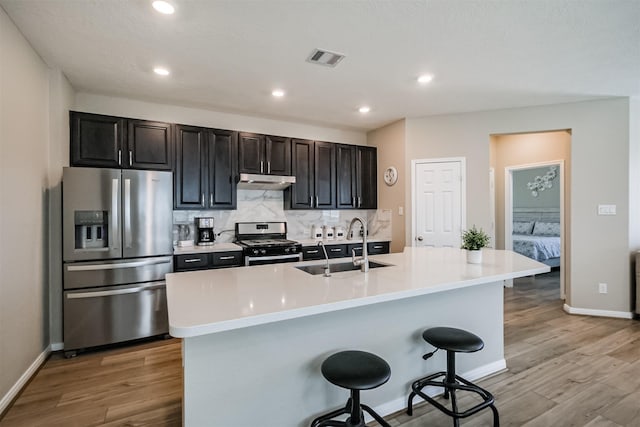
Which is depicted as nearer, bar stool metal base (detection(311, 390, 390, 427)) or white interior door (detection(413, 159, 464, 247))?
bar stool metal base (detection(311, 390, 390, 427))

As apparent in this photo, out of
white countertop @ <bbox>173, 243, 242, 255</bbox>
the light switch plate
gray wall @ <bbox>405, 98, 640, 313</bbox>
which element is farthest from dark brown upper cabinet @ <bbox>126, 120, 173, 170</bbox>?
the light switch plate

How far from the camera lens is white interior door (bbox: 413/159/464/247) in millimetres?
4355

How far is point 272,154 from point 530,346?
364 cm

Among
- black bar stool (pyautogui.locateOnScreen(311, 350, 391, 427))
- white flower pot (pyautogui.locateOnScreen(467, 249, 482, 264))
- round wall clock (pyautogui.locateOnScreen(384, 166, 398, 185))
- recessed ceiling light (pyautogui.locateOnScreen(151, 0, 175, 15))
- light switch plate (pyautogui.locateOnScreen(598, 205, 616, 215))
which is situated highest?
recessed ceiling light (pyautogui.locateOnScreen(151, 0, 175, 15))

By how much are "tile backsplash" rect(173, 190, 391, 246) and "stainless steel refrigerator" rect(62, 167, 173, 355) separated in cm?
81

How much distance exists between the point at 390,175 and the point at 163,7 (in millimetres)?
3582

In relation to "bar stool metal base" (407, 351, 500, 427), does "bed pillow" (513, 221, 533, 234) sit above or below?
above

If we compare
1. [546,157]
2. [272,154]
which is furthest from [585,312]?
[272,154]

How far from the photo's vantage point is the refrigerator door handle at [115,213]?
3.00 metres

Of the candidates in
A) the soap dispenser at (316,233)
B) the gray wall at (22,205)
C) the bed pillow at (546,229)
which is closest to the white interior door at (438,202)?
the soap dispenser at (316,233)

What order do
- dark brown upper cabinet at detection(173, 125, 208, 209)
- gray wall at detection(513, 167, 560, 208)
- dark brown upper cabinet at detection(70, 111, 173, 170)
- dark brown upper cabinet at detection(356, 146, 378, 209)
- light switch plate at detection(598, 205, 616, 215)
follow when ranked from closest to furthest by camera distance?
dark brown upper cabinet at detection(70, 111, 173, 170) → dark brown upper cabinet at detection(173, 125, 208, 209) → light switch plate at detection(598, 205, 616, 215) → dark brown upper cabinet at detection(356, 146, 378, 209) → gray wall at detection(513, 167, 560, 208)

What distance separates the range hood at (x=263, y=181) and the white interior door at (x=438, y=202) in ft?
6.05

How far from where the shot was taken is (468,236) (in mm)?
2395

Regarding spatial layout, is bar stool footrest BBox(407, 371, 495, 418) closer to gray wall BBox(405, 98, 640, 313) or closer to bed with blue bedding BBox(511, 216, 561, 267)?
gray wall BBox(405, 98, 640, 313)
